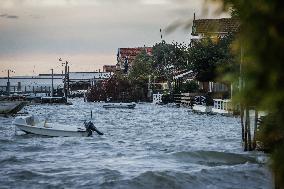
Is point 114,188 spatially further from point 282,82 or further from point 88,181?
point 282,82

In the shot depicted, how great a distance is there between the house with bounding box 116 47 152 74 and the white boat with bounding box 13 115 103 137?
355ft

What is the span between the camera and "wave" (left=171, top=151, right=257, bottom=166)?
738 inches

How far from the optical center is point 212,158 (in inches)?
818

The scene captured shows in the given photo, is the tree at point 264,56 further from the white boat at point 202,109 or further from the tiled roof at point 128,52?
the tiled roof at point 128,52

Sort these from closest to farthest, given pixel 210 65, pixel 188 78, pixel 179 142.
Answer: pixel 179 142 → pixel 210 65 → pixel 188 78

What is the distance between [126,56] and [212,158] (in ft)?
439

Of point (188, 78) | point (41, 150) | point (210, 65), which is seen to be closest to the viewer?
point (41, 150)

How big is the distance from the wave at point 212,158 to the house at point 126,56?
389 ft

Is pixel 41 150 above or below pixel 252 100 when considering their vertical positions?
below

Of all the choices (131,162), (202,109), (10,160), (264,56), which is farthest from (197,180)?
(202,109)

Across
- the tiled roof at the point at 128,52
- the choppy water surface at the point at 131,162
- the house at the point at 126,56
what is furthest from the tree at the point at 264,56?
the tiled roof at the point at 128,52

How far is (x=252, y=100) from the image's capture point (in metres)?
2.72

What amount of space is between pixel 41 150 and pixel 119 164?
674cm

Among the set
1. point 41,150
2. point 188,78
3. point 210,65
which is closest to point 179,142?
point 41,150
